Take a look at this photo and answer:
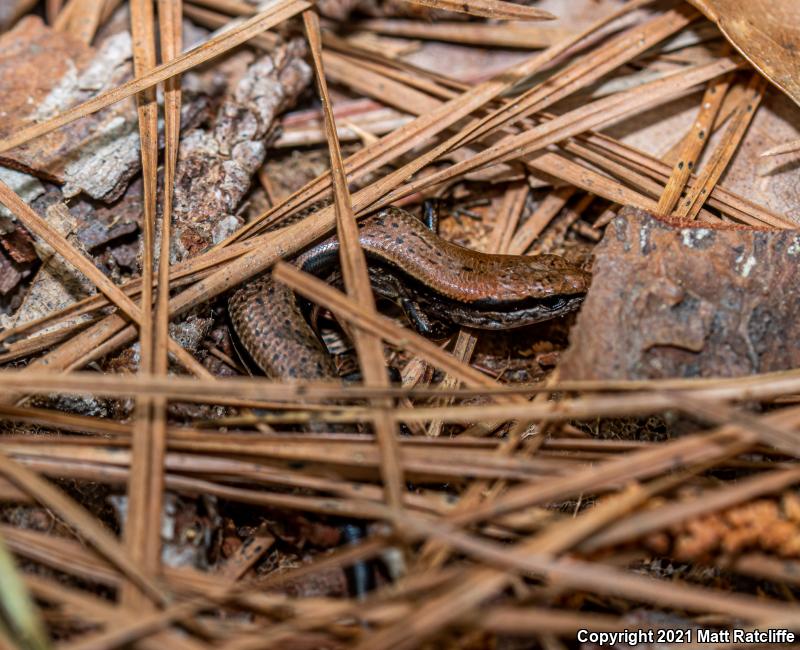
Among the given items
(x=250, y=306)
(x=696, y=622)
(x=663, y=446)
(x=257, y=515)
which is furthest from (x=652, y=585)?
(x=250, y=306)

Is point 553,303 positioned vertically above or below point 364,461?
above

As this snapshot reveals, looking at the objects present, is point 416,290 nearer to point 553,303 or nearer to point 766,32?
point 553,303
